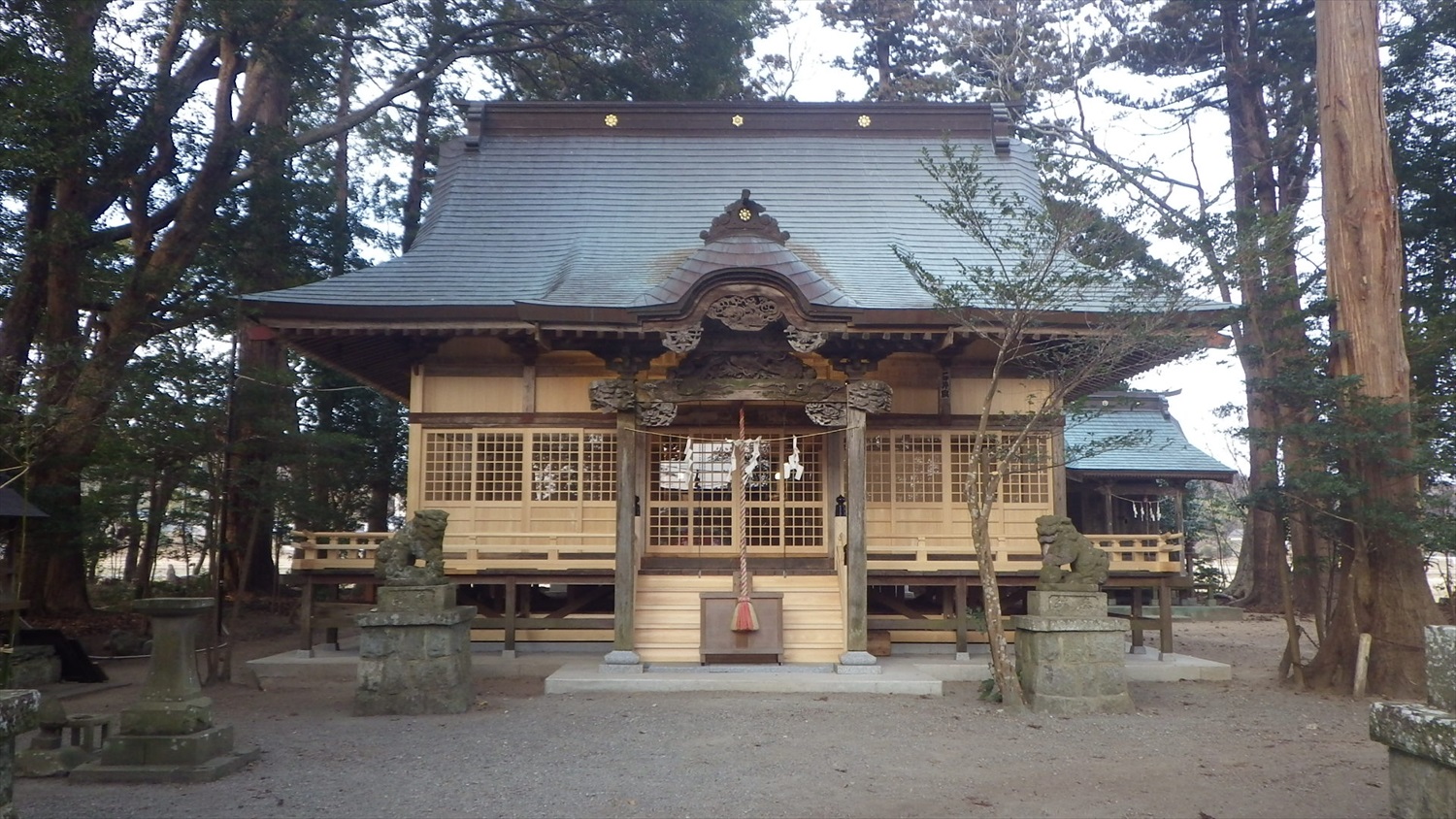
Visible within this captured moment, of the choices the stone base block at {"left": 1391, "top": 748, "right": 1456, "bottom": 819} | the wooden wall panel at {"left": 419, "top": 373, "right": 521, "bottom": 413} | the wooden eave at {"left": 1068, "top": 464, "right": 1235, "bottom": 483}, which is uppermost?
the wooden wall panel at {"left": 419, "top": 373, "right": 521, "bottom": 413}

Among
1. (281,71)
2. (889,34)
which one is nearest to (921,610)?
(281,71)

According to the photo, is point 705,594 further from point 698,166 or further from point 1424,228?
point 1424,228

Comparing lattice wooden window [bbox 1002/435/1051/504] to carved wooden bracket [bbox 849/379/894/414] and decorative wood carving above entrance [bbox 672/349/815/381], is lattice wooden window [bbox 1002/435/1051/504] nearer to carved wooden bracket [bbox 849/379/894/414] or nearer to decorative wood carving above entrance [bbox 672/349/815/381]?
carved wooden bracket [bbox 849/379/894/414]

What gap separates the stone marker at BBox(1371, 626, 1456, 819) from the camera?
3779mm

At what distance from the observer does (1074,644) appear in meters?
9.00

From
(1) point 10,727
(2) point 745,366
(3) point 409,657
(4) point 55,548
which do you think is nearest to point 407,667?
(3) point 409,657

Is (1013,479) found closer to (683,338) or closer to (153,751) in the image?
(683,338)

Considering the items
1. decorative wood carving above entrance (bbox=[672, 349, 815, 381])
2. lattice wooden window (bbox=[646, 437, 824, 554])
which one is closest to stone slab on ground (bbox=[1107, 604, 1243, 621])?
lattice wooden window (bbox=[646, 437, 824, 554])

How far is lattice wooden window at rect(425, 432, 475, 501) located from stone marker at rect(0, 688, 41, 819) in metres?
9.17

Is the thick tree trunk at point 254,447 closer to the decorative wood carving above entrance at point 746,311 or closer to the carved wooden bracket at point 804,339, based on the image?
the decorative wood carving above entrance at point 746,311

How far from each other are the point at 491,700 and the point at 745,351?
447cm

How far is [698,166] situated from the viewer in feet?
51.9

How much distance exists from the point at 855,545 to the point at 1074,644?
8.80 ft

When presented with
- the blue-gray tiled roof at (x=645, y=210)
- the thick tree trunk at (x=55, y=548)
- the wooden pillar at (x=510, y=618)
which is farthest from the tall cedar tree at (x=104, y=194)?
the wooden pillar at (x=510, y=618)
